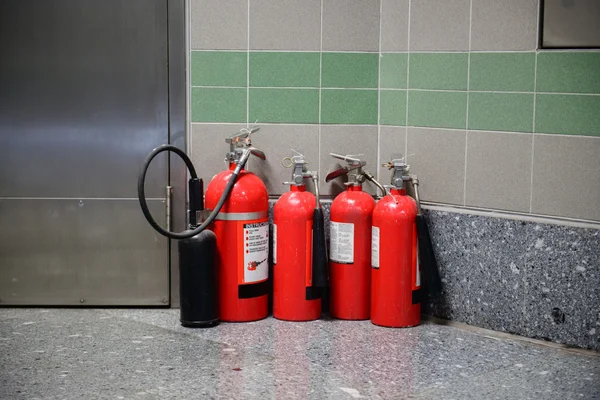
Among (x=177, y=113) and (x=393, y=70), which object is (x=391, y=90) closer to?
(x=393, y=70)

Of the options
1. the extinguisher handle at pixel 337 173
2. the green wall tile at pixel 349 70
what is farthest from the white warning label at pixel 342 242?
the green wall tile at pixel 349 70

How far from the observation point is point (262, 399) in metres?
3.10

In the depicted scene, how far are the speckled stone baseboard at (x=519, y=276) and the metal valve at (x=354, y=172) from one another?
0.29 m

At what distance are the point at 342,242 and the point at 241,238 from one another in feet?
1.39

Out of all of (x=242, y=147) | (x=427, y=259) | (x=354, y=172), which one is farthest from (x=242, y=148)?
(x=427, y=259)

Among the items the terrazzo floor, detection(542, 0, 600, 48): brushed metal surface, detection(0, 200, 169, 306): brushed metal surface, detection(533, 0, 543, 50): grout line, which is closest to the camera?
the terrazzo floor

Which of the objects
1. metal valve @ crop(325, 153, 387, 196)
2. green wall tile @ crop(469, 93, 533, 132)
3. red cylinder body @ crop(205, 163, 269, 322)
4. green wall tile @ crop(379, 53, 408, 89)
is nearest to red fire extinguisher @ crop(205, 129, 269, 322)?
red cylinder body @ crop(205, 163, 269, 322)

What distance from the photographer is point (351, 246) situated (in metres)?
3.99

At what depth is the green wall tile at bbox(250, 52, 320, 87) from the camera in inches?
164

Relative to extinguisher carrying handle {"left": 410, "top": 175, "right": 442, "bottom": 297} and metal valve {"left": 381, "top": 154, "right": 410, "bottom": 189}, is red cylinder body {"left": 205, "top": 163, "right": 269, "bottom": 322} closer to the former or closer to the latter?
metal valve {"left": 381, "top": 154, "right": 410, "bottom": 189}

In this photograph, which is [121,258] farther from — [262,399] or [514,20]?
[514,20]

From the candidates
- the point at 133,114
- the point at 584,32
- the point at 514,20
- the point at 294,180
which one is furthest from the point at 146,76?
the point at 584,32

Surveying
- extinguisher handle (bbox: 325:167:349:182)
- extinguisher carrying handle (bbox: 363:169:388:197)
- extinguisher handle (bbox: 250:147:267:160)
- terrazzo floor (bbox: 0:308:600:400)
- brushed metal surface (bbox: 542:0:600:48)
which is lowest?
terrazzo floor (bbox: 0:308:600:400)

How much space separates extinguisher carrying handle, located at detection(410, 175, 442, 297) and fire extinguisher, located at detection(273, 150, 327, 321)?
402 mm
